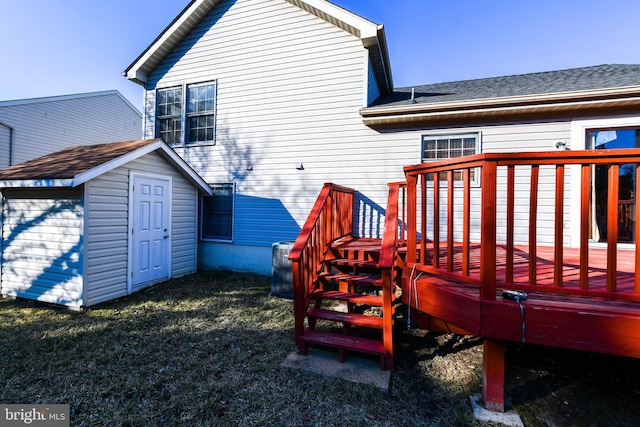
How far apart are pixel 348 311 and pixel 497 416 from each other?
1.89m

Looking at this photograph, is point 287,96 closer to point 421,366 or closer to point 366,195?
point 366,195

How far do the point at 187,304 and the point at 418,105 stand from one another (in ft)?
17.5

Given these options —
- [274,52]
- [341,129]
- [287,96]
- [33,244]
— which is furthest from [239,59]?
[33,244]

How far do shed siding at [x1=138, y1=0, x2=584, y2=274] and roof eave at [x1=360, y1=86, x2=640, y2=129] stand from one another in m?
0.29

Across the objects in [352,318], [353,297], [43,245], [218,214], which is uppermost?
[218,214]

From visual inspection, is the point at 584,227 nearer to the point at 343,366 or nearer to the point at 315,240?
the point at 343,366

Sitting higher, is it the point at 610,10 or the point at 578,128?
the point at 610,10

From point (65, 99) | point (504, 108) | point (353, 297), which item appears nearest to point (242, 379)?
point (353, 297)

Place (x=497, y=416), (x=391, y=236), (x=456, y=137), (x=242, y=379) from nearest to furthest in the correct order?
(x=497, y=416)
(x=242, y=379)
(x=391, y=236)
(x=456, y=137)

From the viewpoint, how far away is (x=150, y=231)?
5.70 meters

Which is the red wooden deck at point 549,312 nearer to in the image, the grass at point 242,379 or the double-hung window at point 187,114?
the grass at point 242,379

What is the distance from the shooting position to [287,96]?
6.57m

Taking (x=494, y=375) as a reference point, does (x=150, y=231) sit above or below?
above

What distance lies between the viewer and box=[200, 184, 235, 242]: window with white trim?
7.20 metres
